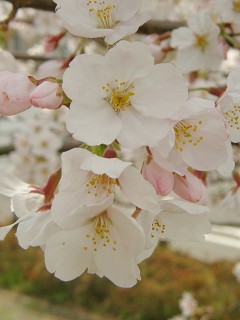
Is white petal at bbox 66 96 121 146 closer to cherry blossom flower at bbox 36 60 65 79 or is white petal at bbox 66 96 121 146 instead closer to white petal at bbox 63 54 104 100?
white petal at bbox 63 54 104 100

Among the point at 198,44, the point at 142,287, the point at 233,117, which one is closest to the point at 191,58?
the point at 198,44

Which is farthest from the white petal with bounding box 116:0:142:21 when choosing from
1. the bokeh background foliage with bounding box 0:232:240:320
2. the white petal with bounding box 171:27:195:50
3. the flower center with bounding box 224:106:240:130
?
the bokeh background foliage with bounding box 0:232:240:320

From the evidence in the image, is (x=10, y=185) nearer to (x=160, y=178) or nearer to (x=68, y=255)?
(x=68, y=255)

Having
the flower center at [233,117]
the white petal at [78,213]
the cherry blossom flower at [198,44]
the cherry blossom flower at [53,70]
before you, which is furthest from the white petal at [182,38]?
the white petal at [78,213]

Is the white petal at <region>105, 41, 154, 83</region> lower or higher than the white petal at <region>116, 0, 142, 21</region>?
lower

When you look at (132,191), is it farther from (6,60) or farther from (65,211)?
(6,60)

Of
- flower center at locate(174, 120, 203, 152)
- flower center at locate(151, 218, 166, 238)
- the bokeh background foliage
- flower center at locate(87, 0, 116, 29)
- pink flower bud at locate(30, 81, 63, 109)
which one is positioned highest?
flower center at locate(87, 0, 116, 29)

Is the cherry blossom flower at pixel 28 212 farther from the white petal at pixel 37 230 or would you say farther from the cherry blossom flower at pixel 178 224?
the cherry blossom flower at pixel 178 224

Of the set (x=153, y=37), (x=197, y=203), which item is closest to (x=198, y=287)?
(x=153, y=37)
